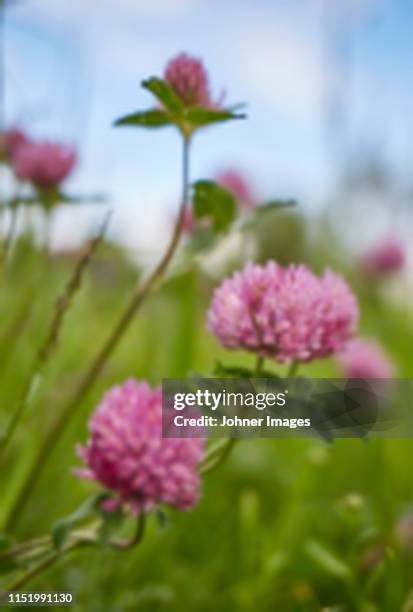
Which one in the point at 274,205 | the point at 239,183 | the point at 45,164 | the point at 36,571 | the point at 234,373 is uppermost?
the point at 239,183

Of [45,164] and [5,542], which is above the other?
[45,164]

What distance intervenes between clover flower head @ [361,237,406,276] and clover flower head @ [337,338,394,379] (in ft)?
1.67

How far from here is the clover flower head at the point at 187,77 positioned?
1.74 ft

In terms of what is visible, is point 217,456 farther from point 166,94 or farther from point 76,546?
point 166,94

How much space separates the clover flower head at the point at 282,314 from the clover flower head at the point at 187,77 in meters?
0.14

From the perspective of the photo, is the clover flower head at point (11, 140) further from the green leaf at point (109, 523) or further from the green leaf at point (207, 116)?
the green leaf at point (109, 523)

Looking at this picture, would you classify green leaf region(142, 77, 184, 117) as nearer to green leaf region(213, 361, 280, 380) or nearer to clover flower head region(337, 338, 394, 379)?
green leaf region(213, 361, 280, 380)

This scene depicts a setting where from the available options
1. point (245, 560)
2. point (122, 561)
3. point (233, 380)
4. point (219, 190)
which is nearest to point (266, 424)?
point (233, 380)

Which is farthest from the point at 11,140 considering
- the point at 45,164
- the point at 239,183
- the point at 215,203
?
the point at 239,183

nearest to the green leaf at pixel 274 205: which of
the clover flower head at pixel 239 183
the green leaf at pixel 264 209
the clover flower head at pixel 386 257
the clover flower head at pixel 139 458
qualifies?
the green leaf at pixel 264 209

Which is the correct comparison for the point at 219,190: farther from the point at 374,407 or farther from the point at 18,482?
the point at 18,482

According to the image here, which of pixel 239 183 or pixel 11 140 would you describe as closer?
pixel 11 140

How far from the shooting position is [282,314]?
462 millimetres

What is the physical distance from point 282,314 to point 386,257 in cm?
124
